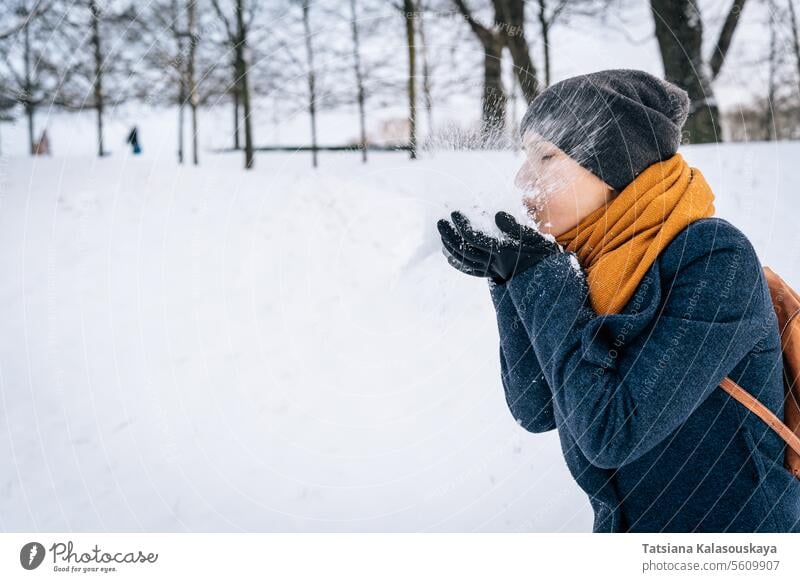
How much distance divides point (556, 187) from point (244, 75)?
190cm

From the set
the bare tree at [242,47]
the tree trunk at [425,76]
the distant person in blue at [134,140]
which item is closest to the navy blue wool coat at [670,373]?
the tree trunk at [425,76]

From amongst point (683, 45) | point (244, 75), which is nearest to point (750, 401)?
point (683, 45)

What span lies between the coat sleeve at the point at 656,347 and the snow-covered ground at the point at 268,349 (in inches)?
15.3

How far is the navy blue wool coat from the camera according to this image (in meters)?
0.74

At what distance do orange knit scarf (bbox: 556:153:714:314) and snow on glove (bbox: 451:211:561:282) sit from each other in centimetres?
8
